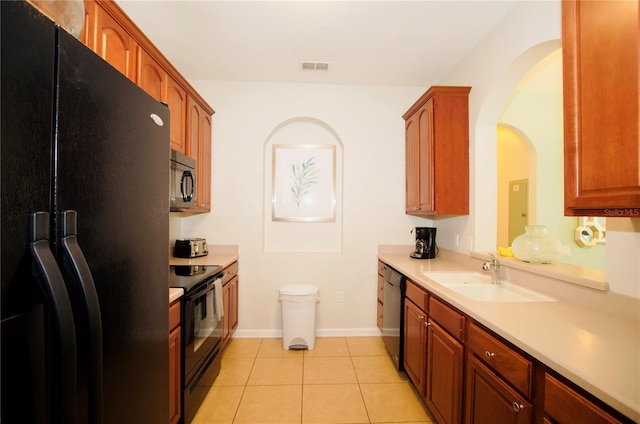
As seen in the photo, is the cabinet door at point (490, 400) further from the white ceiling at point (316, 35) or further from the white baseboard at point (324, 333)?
the white ceiling at point (316, 35)

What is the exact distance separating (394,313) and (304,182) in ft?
5.52

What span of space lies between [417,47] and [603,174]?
197 centimetres

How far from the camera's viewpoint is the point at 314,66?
277cm

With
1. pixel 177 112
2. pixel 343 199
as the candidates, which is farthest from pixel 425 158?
pixel 177 112

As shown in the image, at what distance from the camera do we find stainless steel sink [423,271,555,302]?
1.63m

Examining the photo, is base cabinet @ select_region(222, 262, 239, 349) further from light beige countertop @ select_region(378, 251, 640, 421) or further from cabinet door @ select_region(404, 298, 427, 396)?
light beige countertop @ select_region(378, 251, 640, 421)

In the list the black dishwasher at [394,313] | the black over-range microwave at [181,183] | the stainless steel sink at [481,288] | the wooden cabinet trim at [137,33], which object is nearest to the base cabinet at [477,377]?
the black dishwasher at [394,313]

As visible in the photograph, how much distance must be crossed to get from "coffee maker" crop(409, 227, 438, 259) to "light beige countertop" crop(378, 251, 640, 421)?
1.15 metres

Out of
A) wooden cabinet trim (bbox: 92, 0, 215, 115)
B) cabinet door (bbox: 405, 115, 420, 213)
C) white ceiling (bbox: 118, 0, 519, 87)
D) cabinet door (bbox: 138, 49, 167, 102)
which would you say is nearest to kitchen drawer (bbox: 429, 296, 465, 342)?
cabinet door (bbox: 405, 115, 420, 213)

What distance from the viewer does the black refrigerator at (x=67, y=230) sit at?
0.48m

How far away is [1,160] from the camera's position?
46 centimetres

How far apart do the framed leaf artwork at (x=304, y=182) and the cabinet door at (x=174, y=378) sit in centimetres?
181

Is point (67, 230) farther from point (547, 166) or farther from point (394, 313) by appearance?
point (547, 166)

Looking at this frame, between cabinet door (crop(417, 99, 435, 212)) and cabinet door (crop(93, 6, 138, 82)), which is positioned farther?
cabinet door (crop(417, 99, 435, 212))
